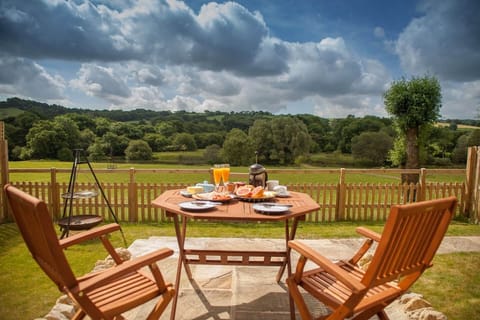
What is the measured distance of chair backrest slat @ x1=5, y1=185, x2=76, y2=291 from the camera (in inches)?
57.6

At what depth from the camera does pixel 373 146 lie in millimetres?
19812

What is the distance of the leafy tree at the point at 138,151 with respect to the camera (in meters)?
19.4

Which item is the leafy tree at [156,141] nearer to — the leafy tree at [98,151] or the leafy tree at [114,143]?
the leafy tree at [114,143]

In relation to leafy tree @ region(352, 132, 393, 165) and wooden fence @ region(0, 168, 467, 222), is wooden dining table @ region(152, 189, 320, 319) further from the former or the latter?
leafy tree @ region(352, 132, 393, 165)

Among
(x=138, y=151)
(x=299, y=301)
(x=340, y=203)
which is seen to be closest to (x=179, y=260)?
(x=299, y=301)

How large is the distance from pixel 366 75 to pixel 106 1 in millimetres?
10505

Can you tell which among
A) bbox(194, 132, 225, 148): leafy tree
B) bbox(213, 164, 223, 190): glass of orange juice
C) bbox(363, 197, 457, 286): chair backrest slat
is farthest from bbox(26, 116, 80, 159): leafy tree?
bbox(363, 197, 457, 286): chair backrest slat

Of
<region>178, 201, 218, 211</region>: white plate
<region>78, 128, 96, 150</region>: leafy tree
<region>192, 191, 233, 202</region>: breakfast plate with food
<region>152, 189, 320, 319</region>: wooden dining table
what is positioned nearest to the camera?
<region>152, 189, 320, 319</region>: wooden dining table

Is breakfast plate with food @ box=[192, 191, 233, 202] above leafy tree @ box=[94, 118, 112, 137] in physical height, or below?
below

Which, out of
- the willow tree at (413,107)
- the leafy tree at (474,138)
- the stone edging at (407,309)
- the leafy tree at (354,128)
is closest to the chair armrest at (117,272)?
the stone edging at (407,309)

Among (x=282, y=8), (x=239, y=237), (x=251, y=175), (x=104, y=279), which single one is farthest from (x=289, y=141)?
(x=104, y=279)

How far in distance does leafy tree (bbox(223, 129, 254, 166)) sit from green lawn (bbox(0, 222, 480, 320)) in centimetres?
1530

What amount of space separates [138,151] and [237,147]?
684cm

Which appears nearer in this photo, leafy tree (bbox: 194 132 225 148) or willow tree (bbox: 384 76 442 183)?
willow tree (bbox: 384 76 442 183)
